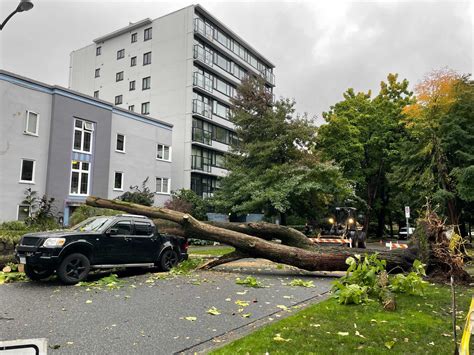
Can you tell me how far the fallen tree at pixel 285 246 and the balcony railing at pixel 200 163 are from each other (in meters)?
25.8

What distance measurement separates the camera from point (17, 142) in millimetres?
23844

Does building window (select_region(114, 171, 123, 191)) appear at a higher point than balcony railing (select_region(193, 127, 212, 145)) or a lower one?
lower

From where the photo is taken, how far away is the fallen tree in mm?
11164

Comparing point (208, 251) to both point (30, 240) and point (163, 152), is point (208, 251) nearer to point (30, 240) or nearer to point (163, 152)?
point (30, 240)

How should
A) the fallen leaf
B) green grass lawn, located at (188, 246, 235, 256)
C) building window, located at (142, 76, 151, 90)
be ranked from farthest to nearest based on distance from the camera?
building window, located at (142, 76, 151, 90) → green grass lawn, located at (188, 246, 235, 256) → the fallen leaf

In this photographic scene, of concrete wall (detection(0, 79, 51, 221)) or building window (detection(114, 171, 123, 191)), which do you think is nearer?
concrete wall (detection(0, 79, 51, 221))

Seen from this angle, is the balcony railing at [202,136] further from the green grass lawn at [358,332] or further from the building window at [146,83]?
the green grass lawn at [358,332]

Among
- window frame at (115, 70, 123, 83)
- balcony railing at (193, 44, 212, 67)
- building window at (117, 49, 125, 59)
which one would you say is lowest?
window frame at (115, 70, 123, 83)

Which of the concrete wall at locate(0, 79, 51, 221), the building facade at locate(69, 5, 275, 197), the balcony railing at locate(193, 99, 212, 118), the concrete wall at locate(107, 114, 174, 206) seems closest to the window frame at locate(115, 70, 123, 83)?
the building facade at locate(69, 5, 275, 197)

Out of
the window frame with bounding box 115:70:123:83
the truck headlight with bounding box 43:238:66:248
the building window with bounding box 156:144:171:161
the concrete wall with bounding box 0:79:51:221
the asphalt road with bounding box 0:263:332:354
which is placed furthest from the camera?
the window frame with bounding box 115:70:123:83

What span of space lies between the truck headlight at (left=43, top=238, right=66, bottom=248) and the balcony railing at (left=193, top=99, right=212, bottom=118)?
31.1 meters

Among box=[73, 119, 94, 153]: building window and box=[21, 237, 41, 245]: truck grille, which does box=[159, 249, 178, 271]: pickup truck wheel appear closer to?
box=[21, 237, 41, 245]: truck grille

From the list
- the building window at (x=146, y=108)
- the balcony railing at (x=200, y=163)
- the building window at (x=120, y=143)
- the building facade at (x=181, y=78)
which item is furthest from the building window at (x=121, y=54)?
the building window at (x=120, y=143)

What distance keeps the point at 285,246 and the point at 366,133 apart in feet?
89.4
